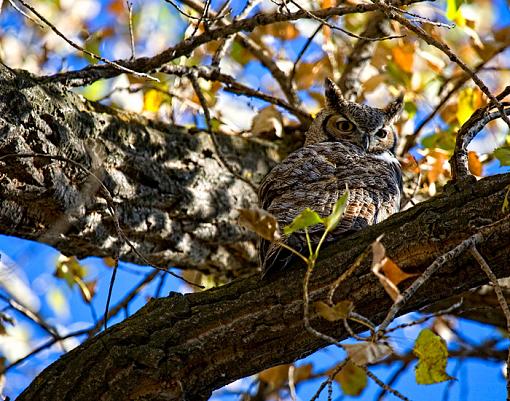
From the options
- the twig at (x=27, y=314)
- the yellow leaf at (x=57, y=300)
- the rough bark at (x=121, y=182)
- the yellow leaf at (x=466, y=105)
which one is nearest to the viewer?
the rough bark at (x=121, y=182)

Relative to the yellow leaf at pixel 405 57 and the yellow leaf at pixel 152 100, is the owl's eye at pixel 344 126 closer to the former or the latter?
the yellow leaf at pixel 405 57

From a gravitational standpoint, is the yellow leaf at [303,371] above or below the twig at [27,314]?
below

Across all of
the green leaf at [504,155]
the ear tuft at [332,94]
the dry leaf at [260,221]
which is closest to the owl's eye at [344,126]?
the ear tuft at [332,94]

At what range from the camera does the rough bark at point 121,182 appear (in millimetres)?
2604

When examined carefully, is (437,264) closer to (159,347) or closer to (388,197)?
(159,347)

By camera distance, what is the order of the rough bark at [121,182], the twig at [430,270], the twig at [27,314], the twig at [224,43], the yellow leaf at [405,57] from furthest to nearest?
1. the yellow leaf at [405,57]
2. the twig at [27,314]
3. the twig at [224,43]
4. the rough bark at [121,182]
5. the twig at [430,270]

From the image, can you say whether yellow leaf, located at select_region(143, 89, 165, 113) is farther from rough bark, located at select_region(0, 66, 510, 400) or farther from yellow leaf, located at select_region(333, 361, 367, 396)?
yellow leaf, located at select_region(333, 361, 367, 396)

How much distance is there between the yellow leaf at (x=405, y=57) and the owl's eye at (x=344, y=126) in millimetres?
551

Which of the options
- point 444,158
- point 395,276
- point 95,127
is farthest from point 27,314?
point 395,276

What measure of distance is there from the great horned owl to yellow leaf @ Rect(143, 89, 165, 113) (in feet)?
2.59

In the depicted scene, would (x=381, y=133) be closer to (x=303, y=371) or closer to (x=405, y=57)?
(x=405, y=57)

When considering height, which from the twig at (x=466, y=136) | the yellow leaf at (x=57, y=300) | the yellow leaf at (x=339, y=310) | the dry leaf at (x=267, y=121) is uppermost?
the yellow leaf at (x=57, y=300)

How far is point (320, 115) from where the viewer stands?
3730mm

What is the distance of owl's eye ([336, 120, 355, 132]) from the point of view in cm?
360
